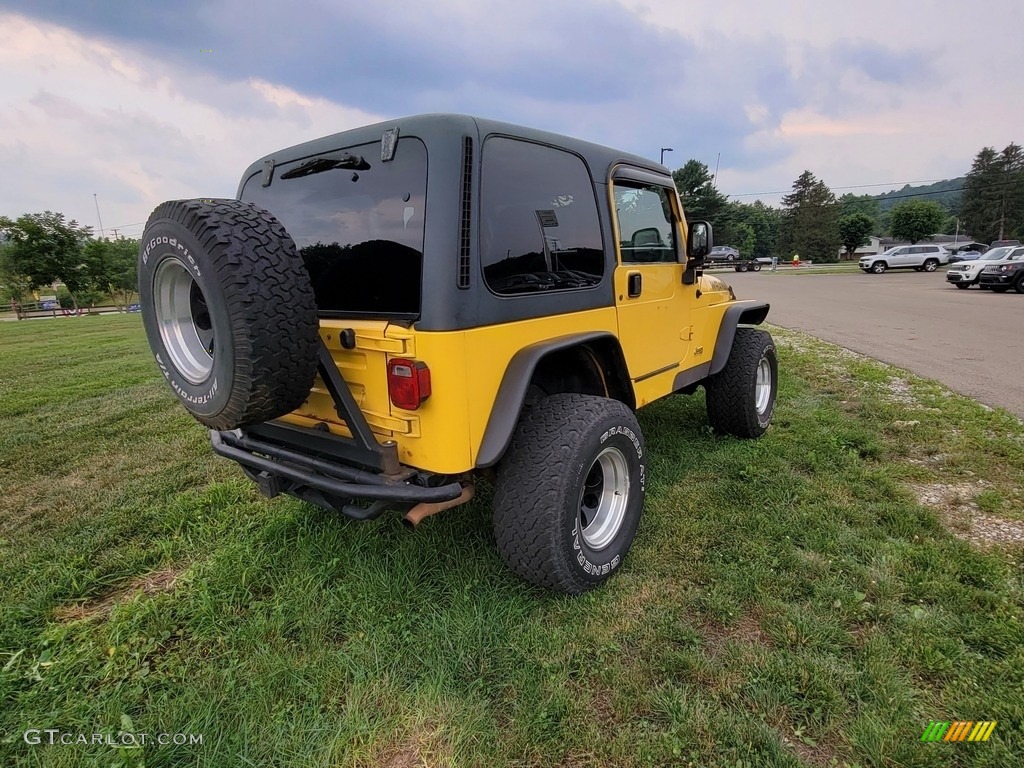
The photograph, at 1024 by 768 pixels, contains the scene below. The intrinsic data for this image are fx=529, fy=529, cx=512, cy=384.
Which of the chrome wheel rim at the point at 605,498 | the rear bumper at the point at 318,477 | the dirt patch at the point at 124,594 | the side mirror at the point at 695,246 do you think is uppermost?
the side mirror at the point at 695,246

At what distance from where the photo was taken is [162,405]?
5.91 metres

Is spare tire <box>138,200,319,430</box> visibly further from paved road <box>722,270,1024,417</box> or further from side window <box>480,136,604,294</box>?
paved road <box>722,270,1024,417</box>

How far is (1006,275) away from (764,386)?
19597mm

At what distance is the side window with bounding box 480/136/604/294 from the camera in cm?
228

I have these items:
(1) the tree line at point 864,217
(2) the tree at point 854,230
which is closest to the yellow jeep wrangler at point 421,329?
(1) the tree line at point 864,217

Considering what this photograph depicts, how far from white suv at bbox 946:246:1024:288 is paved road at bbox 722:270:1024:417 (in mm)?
1104

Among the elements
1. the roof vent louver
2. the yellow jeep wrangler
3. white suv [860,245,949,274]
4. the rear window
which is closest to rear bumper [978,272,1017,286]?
white suv [860,245,949,274]

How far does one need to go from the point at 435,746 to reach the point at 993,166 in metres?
86.7

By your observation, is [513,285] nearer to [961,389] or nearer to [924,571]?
[924,571]

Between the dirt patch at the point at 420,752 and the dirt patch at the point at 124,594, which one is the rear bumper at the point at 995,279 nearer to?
the dirt patch at the point at 420,752

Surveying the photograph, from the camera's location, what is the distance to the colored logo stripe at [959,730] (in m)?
1.79

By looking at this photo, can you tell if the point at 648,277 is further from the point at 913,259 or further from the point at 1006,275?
the point at 913,259

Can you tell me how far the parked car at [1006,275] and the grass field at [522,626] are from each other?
62.8 feet

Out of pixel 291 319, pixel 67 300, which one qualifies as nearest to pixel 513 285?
→ pixel 291 319
